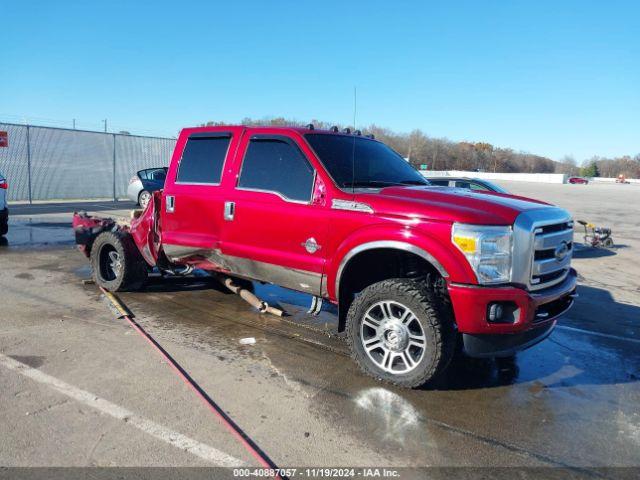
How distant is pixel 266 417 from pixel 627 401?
2826 millimetres

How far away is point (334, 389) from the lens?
395 centimetres

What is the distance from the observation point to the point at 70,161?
21656 mm

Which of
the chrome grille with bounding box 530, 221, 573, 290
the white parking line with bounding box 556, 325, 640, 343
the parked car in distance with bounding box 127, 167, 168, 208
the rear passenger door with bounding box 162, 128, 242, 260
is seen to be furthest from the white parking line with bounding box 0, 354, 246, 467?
the parked car in distance with bounding box 127, 167, 168, 208

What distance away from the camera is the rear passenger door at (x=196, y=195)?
17.3 ft

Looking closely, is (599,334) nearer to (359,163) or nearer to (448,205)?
(448,205)

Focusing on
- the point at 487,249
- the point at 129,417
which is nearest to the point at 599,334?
Answer: the point at 487,249

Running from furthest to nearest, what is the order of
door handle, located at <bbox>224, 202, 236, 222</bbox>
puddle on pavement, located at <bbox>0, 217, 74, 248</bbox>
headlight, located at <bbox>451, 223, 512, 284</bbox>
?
puddle on pavement, located at <bbox>0, 217, 74, 248</bbox>
door handle, located at <bbox>224, 202, 236, 222</bbox>
headlight, located at <bbox>451, 223, 512, 284</bbox>

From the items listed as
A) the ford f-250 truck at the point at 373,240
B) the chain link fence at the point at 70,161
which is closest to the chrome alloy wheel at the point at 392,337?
the ford f-250 truck at the point at 373,240

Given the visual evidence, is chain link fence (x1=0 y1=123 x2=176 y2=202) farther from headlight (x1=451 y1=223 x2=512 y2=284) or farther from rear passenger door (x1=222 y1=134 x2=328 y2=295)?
headlight (x1=451 y1=223 x2=512 y2=284)

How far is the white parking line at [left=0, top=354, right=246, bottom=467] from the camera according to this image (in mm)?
2977

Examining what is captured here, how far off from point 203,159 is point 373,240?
2400mm

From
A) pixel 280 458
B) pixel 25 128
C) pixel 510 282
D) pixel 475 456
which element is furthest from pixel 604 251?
pixel 25 128

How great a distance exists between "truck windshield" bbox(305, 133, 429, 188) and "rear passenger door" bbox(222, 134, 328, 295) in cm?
21

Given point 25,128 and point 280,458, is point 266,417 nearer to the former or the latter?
point 280,458
